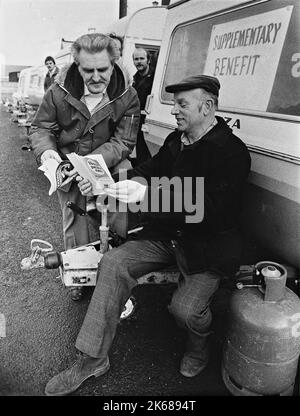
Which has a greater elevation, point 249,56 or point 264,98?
point 249,56

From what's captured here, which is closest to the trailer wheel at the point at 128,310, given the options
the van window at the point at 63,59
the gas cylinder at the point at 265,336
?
the gas cylinder at the point at 265,336

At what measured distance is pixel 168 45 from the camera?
148 inches

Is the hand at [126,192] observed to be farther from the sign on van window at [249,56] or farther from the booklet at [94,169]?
the sign on van window at [249,56]

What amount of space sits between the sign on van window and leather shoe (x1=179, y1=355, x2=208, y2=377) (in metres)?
1.55

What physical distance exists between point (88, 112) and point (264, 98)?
117 centimetres

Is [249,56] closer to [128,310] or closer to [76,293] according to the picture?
[128,310]

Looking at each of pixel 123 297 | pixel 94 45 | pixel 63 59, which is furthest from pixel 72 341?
pixel 63 59

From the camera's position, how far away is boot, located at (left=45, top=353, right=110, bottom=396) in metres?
2.11

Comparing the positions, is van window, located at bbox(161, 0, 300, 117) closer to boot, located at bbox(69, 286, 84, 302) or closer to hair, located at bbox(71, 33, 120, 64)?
hair, located at bbox(71, 33, 120, 64)

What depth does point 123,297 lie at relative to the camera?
2.16 m

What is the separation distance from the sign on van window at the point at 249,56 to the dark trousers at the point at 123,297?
3.57 ft

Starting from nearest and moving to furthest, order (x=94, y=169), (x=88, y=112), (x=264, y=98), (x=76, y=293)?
(x=94, y=169)
(x=264, y=98)
(x=88, y=112)
(x=76, y=293)
